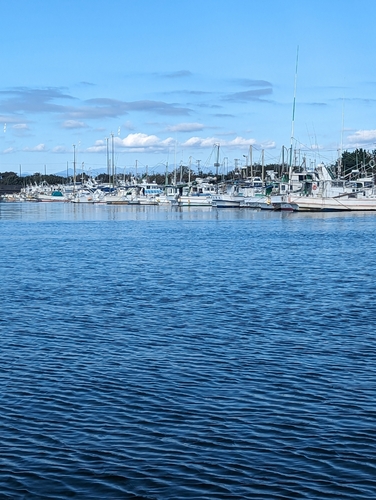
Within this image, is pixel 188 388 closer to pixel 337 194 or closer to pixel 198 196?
pixel 337 194

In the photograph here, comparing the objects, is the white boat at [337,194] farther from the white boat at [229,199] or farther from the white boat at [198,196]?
the white boat at [198,196]

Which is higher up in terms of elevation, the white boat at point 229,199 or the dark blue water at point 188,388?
the white boat at point 229,199

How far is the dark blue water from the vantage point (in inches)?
508

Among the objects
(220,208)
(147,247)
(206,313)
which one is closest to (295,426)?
(206,313)

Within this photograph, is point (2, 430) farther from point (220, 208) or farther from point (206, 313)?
point (220, 208)

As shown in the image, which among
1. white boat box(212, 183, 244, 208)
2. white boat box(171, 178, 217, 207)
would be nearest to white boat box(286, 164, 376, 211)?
white boat box(212, 183, 244, 208)

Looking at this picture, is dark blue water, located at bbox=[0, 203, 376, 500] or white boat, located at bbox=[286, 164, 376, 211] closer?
dark blue water, located at bbox=[0, 203, 376, 500]

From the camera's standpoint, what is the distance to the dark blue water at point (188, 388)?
508 inches

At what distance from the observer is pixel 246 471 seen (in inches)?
516

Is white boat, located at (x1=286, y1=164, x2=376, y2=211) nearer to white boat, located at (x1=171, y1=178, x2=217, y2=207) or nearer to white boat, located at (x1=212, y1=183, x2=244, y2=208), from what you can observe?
white boat, located at (x1=212, y1=183, x2=244, y2=208)

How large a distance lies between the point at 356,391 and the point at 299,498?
19.9 feet

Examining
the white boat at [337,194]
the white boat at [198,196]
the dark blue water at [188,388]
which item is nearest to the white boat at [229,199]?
the white boat at [198,196]

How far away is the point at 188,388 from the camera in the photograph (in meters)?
18.1

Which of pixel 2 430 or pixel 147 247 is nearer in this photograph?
pixel 2 430
